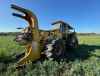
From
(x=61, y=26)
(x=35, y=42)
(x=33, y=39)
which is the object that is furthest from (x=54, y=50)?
(x=61, y=26)

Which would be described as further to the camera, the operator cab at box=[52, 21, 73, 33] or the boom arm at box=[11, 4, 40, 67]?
the operator cab at box=[52, 21, 73, 33]

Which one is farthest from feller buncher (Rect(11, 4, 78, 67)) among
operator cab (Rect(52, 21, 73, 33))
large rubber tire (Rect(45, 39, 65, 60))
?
operator cab (Rect(52, 21, 73, 33))

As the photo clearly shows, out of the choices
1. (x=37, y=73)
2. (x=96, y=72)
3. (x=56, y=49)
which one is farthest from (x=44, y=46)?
(x=96, y=72)

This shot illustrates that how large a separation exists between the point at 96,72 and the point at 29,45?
341cm

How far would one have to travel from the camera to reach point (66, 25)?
14.7 m

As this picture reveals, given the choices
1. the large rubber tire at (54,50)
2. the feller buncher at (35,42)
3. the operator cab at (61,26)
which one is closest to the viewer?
the feller buncher at (35,42)

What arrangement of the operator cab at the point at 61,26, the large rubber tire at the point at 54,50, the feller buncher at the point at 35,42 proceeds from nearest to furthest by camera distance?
1. the feller buncher at the point at 35,42
2. the large rubber tire at the point at 54,50
3. the operator cab at the point at 61,26

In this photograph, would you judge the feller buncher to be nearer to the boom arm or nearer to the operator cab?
the boom arm

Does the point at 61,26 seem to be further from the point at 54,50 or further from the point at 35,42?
the point at 35,42

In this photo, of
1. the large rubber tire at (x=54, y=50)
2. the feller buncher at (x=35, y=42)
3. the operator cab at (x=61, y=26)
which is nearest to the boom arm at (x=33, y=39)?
the feller buncher at (x=35, y=42)

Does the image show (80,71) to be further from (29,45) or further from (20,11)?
(20,11)

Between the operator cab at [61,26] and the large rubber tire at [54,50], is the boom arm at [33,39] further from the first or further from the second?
the operator cab at [61,26]

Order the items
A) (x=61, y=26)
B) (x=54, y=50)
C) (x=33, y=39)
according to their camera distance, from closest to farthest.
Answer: (x=33, y=39), (x=54, y=50), (x=61, y=26)

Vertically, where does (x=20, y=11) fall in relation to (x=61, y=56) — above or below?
above
